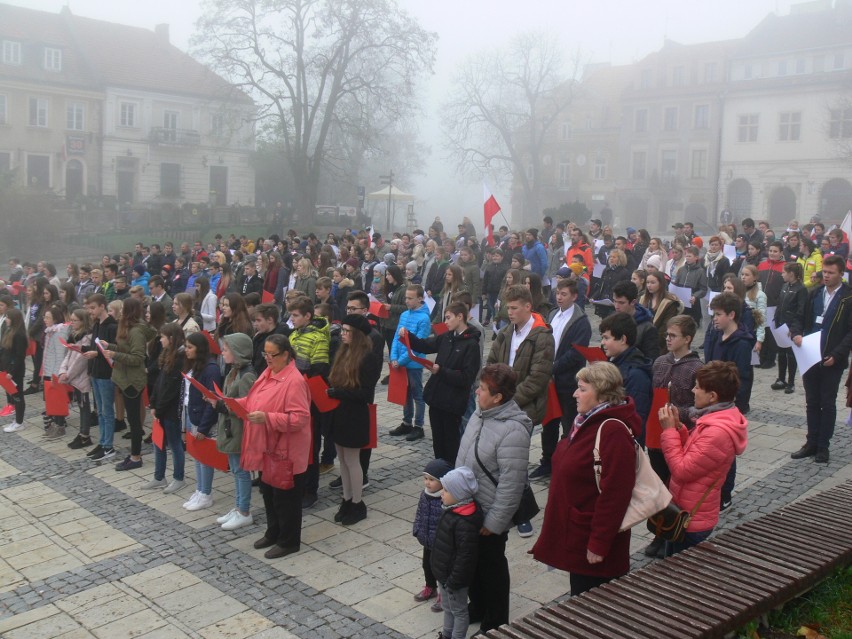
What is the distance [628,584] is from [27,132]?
50.3 metres

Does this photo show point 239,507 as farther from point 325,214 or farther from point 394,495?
point 325,214

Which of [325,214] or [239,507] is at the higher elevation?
[325,214]

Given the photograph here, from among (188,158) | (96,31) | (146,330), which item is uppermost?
(96,31)

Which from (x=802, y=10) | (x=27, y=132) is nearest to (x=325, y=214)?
(x=27, y=132)

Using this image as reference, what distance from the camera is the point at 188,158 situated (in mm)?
53375

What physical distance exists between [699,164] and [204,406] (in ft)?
176

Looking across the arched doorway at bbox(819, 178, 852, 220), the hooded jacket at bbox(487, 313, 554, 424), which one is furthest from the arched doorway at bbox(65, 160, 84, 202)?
the hooded jacket at bbox(487, 313, 554, 424)

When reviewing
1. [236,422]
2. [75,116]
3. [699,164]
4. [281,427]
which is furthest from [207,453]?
[699,164]

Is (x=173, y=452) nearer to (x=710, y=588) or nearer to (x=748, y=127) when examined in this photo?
(x=710, y=588)

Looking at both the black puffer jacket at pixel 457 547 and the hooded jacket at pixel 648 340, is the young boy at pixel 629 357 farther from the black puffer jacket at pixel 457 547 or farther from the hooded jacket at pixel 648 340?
the black puffer jacket at pixel 457 547

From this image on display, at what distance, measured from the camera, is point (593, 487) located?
14.6ft

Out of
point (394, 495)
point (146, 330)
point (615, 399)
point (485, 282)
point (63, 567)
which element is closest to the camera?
point (615, 399)

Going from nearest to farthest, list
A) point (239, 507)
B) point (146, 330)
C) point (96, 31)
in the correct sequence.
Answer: point (239, 507) → point (146, 330) → point (96, 31)

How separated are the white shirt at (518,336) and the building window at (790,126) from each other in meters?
48.8
